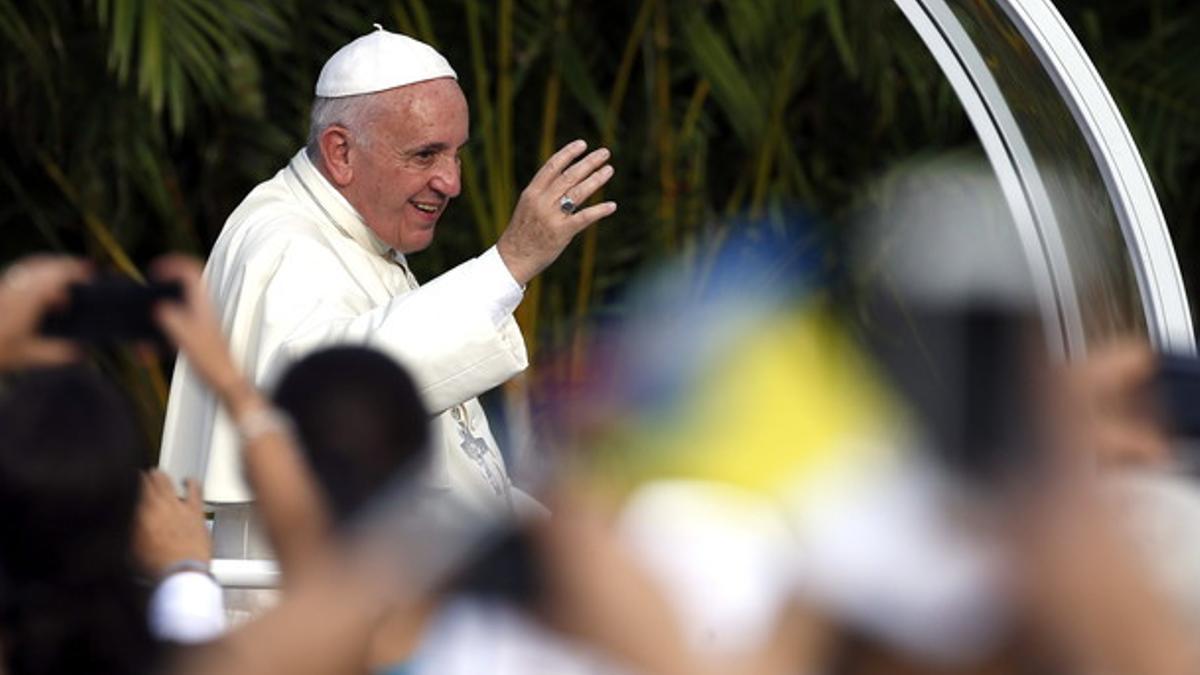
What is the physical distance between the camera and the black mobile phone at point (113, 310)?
7.81ft

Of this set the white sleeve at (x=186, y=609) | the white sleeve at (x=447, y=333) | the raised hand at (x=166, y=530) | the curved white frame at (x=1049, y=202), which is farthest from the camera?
the white sleeve at (x=447, y=333)

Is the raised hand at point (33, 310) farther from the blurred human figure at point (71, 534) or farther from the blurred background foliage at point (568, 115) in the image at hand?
the blurred background foliage at point (568, 115)

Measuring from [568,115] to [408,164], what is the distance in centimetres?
237

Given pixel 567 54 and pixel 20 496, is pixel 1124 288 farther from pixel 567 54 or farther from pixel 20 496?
pixel 567 54

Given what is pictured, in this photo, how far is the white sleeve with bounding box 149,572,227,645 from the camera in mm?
2301

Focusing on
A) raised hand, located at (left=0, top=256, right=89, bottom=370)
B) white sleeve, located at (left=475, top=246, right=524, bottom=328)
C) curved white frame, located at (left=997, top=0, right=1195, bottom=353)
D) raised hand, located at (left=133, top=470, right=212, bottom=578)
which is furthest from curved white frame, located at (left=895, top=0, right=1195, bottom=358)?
raised hand, located at (left=0, top=256, right=89, bottom=370)

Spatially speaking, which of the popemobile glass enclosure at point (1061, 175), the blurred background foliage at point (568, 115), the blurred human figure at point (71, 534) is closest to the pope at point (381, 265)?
the popemobile glass enclosure at point (1061, 175)

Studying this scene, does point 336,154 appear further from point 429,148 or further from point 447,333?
point 447,333

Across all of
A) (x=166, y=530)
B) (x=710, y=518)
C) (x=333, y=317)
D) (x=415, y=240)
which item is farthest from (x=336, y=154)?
(x=710, y=518)

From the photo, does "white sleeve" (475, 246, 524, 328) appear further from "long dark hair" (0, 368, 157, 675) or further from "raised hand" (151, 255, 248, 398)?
"long dark hair" (0, 368, 157, 675)

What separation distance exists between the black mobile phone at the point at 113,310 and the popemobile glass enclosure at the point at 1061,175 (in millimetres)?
693

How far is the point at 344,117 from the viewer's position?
12.6 ft

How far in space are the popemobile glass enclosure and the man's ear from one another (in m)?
0.81

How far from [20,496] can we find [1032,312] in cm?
83
